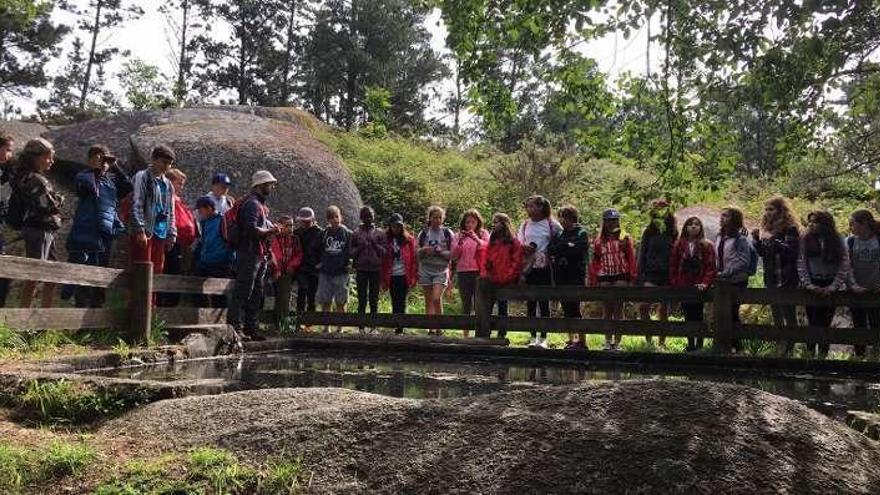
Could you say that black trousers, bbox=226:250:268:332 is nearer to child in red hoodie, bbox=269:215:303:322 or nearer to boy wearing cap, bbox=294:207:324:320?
child in red hoodie, bbox=269:215:303:322

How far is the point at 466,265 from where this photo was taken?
12914mm

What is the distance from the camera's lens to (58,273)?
25.3 ft

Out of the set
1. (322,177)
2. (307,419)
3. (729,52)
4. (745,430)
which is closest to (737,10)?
(729,52)

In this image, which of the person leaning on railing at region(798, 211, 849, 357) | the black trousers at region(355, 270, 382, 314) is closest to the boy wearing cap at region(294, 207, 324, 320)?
the black trousers at region(355, 270, 382, 314)

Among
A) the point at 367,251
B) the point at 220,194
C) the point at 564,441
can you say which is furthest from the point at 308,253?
the point at 564,441

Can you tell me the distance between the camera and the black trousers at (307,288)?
12.9m

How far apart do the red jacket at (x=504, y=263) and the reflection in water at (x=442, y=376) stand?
157 centimetres

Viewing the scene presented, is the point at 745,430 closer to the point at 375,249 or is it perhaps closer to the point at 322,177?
the point at 375,249

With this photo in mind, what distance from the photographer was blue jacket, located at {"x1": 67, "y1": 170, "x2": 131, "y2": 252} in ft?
31.5

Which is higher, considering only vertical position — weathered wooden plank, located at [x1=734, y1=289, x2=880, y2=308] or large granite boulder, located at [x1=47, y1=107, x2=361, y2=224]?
large granite boulder, located at [x1=47, y1=107, x2=361, y2=224]

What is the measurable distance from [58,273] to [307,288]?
5.52m

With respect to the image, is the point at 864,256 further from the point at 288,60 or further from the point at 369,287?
the point at 288,60

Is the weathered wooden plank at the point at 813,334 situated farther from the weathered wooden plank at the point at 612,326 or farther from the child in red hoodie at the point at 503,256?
the child in red hoodie at the point at 503,256

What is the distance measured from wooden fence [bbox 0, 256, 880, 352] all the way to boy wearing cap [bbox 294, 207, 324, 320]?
1.66 ft
